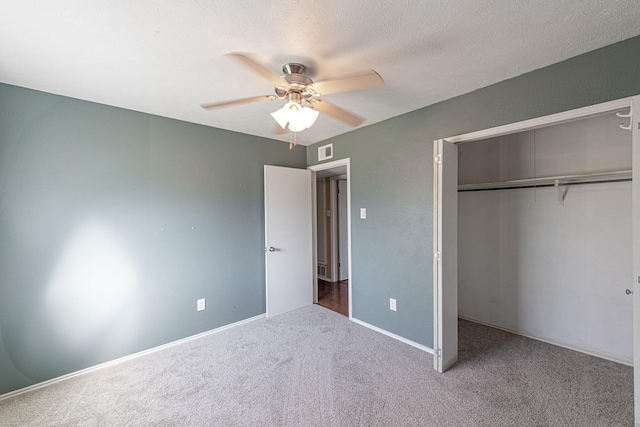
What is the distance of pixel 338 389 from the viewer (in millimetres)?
1989

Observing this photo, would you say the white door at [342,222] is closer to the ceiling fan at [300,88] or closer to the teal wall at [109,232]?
the teal wall at [109,232]

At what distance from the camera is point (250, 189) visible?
3.28 metres

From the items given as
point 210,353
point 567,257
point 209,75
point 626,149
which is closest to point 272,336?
point 210,353

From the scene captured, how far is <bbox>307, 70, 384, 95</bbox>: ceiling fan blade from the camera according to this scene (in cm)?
143

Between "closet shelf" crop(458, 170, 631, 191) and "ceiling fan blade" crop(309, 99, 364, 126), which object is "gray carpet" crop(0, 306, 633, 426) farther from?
"ceiling fan blade" crop(309, 99, 364, 126)

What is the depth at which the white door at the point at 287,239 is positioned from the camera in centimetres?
334

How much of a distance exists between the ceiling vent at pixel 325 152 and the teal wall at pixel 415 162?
0.08 meters

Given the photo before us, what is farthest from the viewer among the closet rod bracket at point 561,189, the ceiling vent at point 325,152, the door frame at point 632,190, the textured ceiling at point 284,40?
the ceiling vent at point 325,152

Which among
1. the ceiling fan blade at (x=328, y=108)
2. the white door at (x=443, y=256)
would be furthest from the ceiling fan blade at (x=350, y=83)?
the white door at (x=443, y=256)

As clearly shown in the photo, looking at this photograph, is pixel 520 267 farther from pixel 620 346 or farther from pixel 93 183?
pixel 93 183

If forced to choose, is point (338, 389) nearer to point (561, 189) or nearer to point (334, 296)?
point (334, 296)

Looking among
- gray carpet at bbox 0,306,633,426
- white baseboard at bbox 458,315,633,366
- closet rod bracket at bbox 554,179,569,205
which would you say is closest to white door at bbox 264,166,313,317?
gray carpet at bbox 0,306,633,426

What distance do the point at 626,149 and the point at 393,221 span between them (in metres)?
2.03

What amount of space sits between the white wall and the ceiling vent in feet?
5.37
